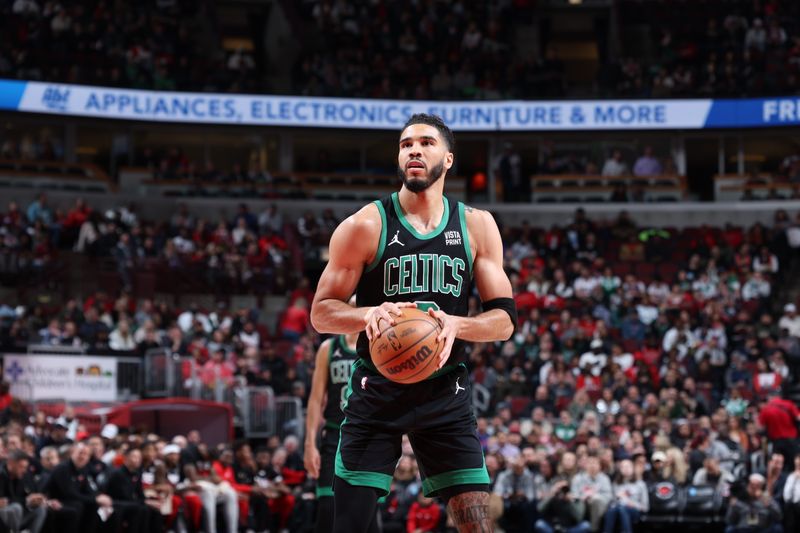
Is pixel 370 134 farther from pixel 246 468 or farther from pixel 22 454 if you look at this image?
pixel 22 454

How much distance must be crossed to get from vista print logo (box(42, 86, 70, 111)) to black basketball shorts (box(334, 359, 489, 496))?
28.2 meters

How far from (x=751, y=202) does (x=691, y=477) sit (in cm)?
1718

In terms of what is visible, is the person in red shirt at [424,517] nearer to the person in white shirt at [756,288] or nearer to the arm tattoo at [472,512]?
the arm tattoo at [472,512]

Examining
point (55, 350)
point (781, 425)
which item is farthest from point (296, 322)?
point (781, 425)

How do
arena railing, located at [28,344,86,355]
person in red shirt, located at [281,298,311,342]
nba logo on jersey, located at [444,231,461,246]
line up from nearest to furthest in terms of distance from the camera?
nba logo on jersey, located at [444,231,461,246] < arena railing, located at [28,344,86,355] < person in red shirt, located at [281,298,311,342]

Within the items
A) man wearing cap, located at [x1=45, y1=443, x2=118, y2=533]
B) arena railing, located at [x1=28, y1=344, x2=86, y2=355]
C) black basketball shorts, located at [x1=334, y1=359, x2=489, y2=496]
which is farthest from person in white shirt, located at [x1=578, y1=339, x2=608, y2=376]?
black basketball shorts, located at [x1=334, y1=359, x2=489, y2=496]

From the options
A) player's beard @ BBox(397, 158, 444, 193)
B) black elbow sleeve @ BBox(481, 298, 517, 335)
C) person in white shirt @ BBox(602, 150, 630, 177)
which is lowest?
black elbow sleeve @ BBox(481, 298, 517, 335)

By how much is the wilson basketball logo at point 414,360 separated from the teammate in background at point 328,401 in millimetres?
3816

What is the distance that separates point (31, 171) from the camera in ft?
108

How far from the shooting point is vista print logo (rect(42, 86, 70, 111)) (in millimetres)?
32781

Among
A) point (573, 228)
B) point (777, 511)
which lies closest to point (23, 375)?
point (777, 511)

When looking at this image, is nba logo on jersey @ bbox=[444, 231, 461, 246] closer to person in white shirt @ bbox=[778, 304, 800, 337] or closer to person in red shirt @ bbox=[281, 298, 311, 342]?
person in red shirt @ bbox=[281, 298, 311, 342]

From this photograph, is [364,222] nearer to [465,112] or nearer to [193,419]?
[193,419]

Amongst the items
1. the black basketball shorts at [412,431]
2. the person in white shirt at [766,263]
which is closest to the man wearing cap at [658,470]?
the person in white shirt at [766,263]
